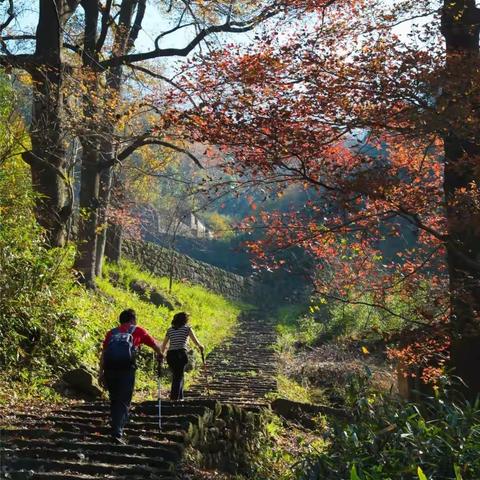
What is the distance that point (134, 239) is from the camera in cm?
2980

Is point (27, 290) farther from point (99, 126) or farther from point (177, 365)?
point (99, 126)

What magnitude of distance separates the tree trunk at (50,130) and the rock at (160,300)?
10.1 metres

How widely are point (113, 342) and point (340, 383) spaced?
805cm

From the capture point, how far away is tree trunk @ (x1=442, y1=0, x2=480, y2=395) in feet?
21.0

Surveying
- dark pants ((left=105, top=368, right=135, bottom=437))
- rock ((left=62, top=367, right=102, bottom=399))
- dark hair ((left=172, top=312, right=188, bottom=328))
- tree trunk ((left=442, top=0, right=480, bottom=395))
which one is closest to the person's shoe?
dark pants ((left=105, top=368, right=135, bottom=437))

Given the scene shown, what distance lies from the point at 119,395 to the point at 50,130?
6.31 m

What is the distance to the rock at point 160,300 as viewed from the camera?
2214 cm

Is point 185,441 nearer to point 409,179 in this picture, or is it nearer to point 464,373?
point 464,373

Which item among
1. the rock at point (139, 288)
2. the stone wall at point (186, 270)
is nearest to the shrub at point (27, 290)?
the rock at point (139, 288)

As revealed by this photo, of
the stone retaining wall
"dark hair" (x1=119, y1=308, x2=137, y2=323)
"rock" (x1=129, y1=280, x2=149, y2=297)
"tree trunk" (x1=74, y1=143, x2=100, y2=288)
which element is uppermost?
"tree trunk" (x1=74, y1=143, x2=100, y2=288)

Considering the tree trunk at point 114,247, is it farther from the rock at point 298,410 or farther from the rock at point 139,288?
the rock at point 298,410

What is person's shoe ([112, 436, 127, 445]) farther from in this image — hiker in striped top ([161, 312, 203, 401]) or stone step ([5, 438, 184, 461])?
hiker in striped top ([161, 312, 203, 401])

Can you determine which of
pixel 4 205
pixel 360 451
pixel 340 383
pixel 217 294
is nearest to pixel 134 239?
pixel 217 294

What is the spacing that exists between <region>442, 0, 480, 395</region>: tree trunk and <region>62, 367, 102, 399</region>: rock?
16.7ft
